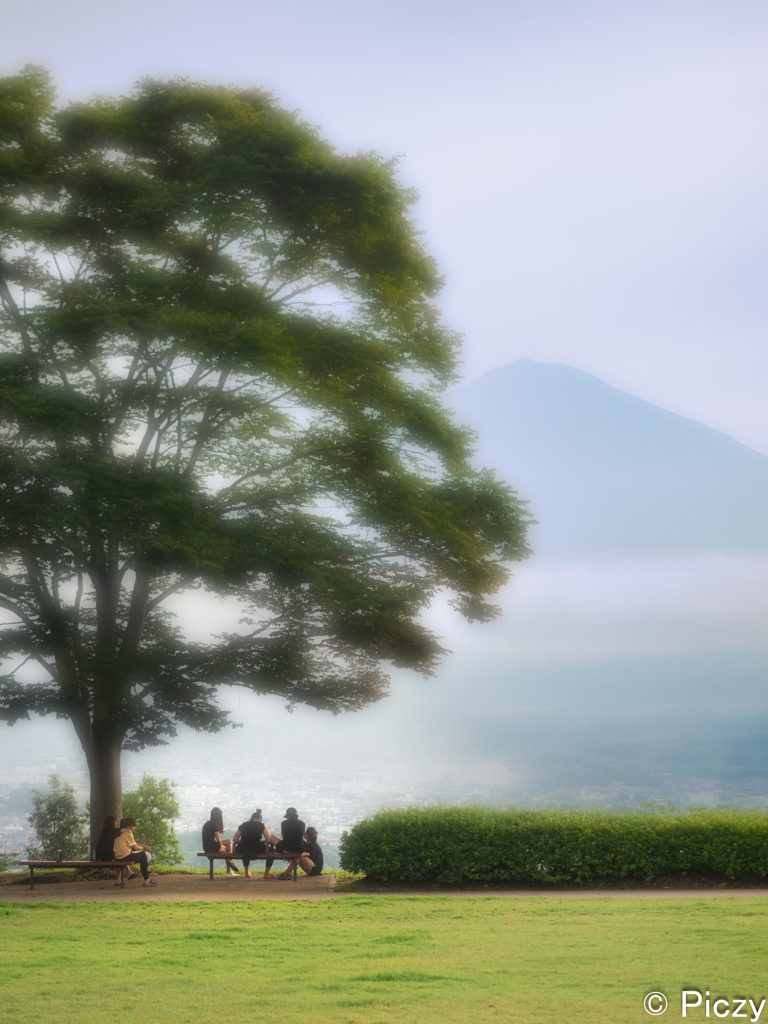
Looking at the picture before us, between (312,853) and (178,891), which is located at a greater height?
(312,853)

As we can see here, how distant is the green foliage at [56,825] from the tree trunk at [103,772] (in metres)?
3.66

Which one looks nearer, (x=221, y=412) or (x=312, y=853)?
(x=312, y=853)

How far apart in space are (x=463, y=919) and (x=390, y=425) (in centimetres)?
1042

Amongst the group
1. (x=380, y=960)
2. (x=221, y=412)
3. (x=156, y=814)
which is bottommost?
(x=380, y=960)

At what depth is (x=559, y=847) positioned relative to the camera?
44.9 ft

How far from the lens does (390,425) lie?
60.2 feet

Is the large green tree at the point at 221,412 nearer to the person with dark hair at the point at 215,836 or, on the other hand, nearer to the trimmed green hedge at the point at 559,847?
the person with dark hair at the point at 215,836

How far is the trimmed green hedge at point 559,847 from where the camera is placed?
1342 cm

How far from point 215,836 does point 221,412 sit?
8351 mm

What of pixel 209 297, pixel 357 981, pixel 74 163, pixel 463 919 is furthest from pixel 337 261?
pixel 357 981

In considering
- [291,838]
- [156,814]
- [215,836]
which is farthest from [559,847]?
[156,814]

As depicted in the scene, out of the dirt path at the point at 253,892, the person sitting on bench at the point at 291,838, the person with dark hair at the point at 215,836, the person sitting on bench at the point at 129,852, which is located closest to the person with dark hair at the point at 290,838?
the person sitting on bench at the point at 291,838

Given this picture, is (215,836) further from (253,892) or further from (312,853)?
(253,892)

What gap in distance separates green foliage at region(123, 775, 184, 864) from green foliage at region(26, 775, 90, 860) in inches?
45.8
